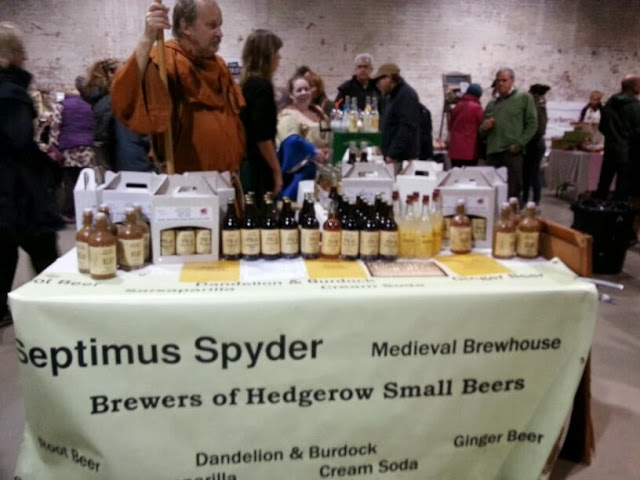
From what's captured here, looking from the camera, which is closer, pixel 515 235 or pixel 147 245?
pixel 147 245

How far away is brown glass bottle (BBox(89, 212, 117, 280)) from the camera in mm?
1514

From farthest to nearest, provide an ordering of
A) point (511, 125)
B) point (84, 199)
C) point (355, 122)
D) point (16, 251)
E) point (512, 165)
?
point (512, 165) → point (511, 125) → point (355, 122) → point (16, 251) → point (84, 199)

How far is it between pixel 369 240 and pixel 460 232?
0.32m

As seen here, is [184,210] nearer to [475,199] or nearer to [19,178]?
[475,199]

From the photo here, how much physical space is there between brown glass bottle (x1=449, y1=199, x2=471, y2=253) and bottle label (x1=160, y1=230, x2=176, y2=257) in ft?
2.82

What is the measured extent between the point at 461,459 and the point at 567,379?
37cm

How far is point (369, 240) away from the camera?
172 cm

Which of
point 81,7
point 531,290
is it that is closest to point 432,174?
point 531,290

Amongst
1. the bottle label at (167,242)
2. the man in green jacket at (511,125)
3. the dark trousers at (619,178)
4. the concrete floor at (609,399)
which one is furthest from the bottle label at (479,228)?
the dark trousers at (619,178)

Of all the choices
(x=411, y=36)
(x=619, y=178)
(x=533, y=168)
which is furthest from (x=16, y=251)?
(x=411, y=36)

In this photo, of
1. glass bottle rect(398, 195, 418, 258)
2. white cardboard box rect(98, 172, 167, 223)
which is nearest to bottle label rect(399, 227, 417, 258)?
glass bottle rect(398, 195, 418, 258)

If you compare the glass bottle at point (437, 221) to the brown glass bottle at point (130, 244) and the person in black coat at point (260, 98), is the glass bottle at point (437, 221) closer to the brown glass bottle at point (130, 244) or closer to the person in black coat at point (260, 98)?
the brown glass bottle at point (130, 244)

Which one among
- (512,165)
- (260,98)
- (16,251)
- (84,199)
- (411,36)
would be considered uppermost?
(411,36)

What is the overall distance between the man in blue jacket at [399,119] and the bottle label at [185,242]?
8.60 ft
